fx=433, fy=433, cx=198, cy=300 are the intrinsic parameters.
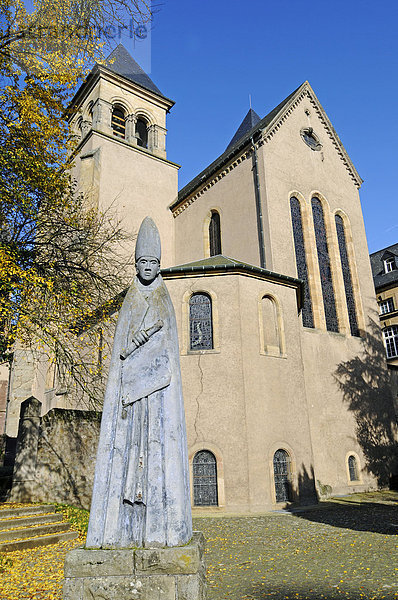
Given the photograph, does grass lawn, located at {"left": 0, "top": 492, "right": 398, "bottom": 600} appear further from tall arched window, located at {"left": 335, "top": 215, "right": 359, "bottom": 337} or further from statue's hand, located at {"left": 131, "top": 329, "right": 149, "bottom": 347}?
tall arched window, located at {"left": 335, "top": 215, "right": 359, "bottom": 337}

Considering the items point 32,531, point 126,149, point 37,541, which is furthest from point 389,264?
point 37,541

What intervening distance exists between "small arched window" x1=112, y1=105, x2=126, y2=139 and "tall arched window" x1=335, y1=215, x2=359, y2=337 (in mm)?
13348

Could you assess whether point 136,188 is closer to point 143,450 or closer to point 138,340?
point 138,340

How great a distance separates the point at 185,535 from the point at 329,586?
9.28 feet

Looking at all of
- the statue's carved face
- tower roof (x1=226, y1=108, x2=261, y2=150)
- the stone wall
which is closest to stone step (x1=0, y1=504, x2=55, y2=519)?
the stone wall

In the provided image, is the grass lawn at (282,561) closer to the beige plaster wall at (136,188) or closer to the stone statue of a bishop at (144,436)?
the stone statue of a bishop at (144,436)

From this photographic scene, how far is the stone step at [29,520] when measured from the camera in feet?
26.0

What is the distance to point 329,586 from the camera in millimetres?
5094

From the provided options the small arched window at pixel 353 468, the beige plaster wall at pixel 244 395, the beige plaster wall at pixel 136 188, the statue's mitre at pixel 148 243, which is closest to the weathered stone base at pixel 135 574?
the statue's mitre at pixel 148 243

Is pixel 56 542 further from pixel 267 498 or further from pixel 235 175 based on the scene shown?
pixel 235 175

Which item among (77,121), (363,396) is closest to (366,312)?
(363,396)

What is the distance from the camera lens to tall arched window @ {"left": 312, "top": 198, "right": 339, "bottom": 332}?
18.0 meters

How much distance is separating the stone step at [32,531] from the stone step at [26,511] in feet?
2.13

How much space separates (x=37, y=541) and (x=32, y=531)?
302 millimetres
